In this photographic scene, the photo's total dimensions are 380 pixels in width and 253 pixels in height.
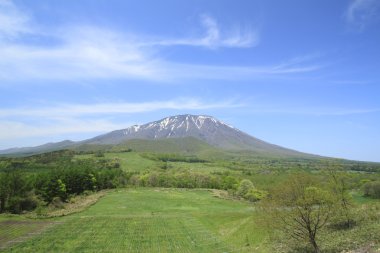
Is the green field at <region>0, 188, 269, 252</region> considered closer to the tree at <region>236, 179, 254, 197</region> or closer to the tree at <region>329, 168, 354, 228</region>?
the tree at <region>329, 168, 354, 228</region>

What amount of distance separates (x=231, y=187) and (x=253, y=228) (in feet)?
293

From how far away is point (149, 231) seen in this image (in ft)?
188

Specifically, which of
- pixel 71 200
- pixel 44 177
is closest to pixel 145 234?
pixel 71 200

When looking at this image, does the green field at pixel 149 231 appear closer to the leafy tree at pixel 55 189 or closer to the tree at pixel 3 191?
the leafy tree at pixel 55 189

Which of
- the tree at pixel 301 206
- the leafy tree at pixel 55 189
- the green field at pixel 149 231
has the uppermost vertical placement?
the tree at pixel 301 206

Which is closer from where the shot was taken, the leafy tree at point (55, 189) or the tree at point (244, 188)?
the leafy tree at point (55, 189)

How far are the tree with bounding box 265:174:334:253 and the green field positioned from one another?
263 inches

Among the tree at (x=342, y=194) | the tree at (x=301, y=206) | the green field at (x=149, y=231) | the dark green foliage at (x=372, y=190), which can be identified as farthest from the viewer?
the dark green foliage at (x=372, y=190)

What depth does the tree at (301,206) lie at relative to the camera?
34.3 m

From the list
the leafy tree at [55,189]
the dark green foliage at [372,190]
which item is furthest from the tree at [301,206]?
the dark green foliage at [372,190]

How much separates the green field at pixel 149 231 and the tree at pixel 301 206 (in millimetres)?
6673

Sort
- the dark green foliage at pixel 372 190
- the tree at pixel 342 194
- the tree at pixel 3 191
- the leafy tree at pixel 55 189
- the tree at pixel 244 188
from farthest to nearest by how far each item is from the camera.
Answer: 1. the tree at pixel 244 188
2. the dark green foliage at pixel 372 190
3. the leafy tree at pixel 55 189
4. the tree at pixel 3 191
5. the tree at pixel 342 194

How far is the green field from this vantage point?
4572 centimetres

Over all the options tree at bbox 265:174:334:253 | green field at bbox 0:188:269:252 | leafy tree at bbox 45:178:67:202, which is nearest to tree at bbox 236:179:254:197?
green field at bbox 0:188:269:252
